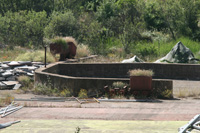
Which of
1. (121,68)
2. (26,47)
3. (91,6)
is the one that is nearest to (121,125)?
(121,68)

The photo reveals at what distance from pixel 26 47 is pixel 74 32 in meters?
5.63

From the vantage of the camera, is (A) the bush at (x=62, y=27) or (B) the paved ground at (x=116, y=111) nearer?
(B) the paved ground at (x=116, y=111)

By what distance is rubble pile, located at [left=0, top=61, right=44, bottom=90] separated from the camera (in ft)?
58.6

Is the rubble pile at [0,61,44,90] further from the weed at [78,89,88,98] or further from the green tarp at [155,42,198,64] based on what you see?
the green tarp at [155,42,198,64]

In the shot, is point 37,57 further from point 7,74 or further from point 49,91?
point 49,91

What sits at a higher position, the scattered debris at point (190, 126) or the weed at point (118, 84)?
the weed at point (118, 84)

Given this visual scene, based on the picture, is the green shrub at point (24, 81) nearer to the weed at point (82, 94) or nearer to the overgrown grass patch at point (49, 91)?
the overgrown grass patch at point (49, 91)

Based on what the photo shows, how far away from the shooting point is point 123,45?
95.4ft

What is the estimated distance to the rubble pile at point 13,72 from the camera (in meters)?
17.9

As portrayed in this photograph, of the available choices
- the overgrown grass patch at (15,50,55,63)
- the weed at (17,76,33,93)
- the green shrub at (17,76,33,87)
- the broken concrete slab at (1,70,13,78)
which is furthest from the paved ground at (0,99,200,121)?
the overgrown grass patch at (15,50,55,63)

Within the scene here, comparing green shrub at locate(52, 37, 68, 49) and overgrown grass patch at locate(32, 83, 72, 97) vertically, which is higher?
green shrub at locate(52, 37, 68, 49)

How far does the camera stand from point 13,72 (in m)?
19.4

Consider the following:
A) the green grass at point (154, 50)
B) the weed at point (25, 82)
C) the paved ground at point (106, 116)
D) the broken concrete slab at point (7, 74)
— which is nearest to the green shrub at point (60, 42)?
the broken concrete slab at point (7, 74)

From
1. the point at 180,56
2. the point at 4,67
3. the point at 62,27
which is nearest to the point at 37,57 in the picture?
the point at 4,67
